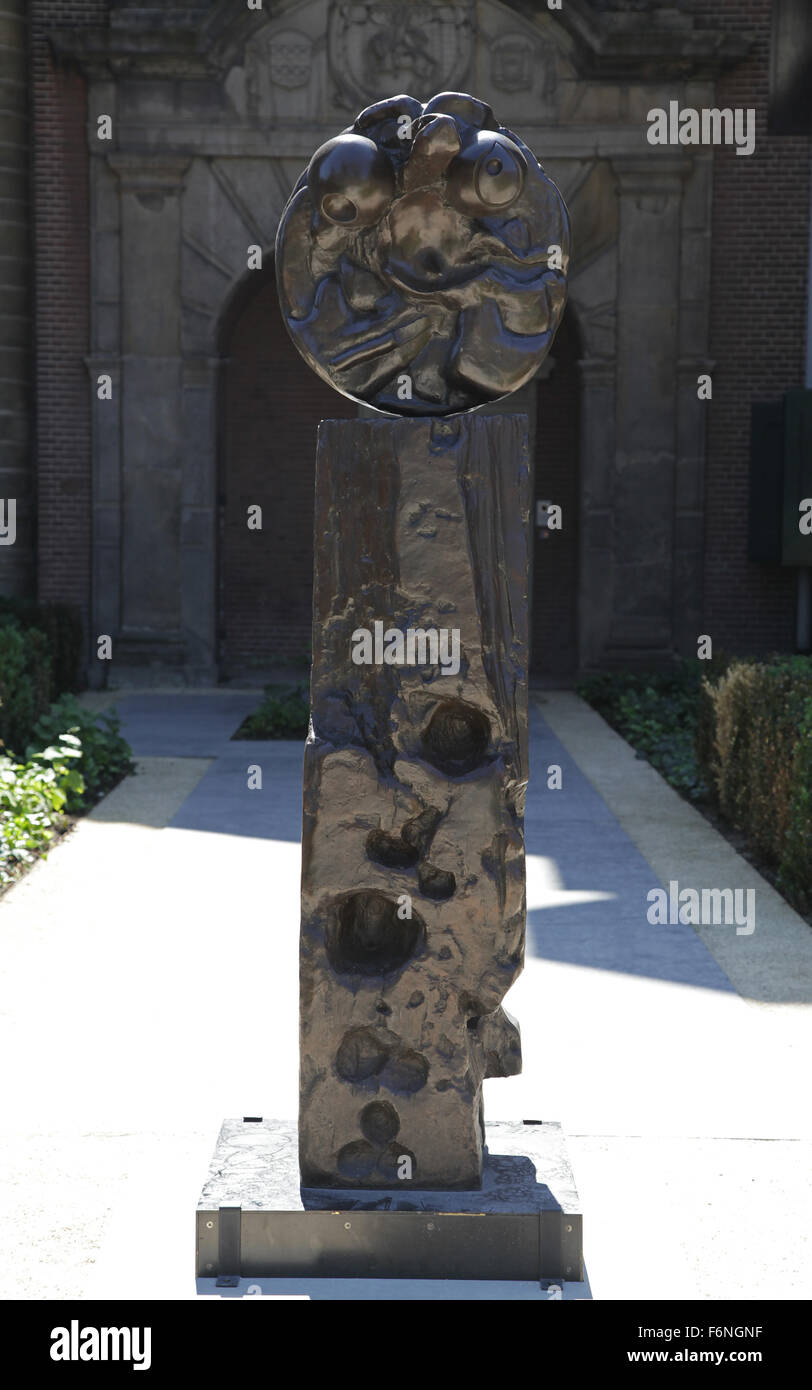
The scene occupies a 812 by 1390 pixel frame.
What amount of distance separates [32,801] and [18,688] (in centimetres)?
209

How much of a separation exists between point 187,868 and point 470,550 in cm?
491

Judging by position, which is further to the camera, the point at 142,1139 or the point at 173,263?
the point at 173,263

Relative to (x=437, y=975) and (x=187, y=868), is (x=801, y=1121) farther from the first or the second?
(x=187, y=868)

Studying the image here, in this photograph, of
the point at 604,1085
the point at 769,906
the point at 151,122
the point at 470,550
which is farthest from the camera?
the point at 151,122

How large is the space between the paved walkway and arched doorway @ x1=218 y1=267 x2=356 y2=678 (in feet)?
29.6

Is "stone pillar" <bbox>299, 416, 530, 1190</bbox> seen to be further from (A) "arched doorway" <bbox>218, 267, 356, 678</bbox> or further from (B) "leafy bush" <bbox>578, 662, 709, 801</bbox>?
(A) "arched doorway" <bbox>218, 267, 356, 678</bbox>

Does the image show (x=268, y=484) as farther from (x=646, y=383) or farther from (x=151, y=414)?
(x=646, y=383)

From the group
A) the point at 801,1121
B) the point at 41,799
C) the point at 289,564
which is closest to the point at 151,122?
the point at 289,564

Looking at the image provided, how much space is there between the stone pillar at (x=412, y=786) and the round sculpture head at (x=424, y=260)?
27 centimetres

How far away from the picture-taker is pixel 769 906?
26.1 feet

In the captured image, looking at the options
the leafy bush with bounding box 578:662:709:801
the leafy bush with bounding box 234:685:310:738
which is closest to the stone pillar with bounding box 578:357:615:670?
the leafy bush with bounding box 578:662:709:801

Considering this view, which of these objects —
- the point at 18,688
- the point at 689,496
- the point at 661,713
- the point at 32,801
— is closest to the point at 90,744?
the point at 18,688

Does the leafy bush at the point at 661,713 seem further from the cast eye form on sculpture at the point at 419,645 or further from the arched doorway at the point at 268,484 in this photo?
the cast eye form on sculpture at the point at 419,645

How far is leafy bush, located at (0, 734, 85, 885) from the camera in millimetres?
8602
